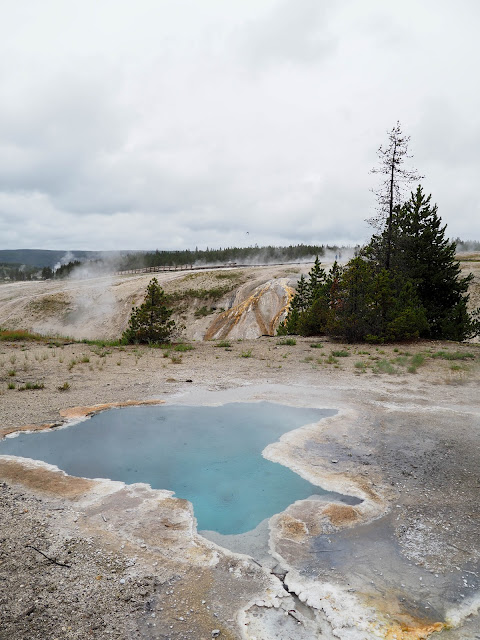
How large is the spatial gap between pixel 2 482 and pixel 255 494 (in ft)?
10.8

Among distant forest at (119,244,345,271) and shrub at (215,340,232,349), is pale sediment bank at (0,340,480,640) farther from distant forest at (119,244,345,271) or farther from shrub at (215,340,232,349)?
distant forest at (119,244,345,271)

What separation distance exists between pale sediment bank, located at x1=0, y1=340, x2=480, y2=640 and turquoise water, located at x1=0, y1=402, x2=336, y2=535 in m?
0.32

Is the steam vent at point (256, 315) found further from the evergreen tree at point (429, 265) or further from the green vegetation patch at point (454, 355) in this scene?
the green vegetation patch at point (454, 355)

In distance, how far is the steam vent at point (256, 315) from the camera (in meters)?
30.5

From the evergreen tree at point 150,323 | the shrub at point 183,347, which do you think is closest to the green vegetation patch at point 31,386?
the shrub at point 183,347

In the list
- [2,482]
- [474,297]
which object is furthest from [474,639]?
[474,297]

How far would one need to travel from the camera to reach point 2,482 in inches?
216

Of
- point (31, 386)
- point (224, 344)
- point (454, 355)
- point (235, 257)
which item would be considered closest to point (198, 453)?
point (31, 386)

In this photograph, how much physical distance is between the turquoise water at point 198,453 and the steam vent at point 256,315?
69.2 ft

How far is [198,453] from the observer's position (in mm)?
6684

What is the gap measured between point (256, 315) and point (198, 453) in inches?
979

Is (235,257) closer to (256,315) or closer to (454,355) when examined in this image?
(256,315)

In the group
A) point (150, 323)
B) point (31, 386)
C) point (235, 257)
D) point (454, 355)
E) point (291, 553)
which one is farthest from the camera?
point (235, 257)

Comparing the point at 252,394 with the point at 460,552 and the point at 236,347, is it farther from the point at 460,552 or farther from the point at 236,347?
the point at 236,347
